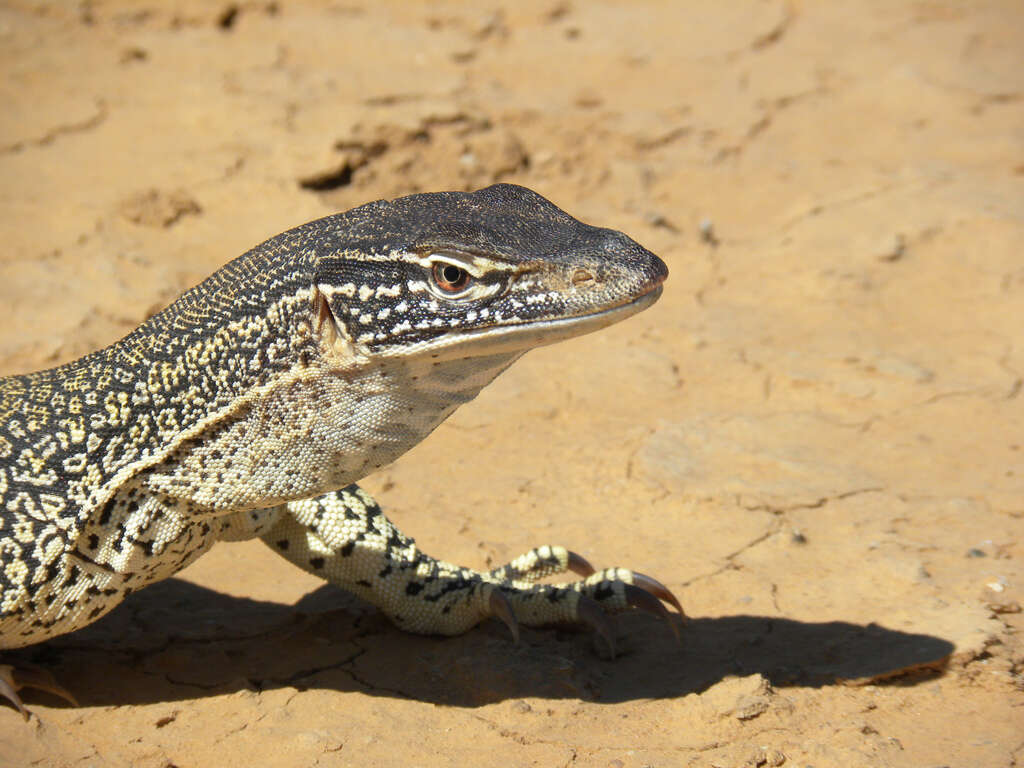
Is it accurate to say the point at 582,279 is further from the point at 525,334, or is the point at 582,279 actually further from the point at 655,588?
the point at 655,588

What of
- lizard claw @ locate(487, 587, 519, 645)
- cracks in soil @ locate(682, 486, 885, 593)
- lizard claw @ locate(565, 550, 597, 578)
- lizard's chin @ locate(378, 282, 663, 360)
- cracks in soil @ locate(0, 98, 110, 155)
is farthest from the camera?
cracks in soil @ locate(0, 98, 110, 155)

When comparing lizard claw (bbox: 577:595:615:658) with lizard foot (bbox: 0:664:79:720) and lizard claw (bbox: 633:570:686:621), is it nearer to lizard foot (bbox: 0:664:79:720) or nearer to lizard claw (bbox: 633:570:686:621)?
lizard claw (bbox: 633:570:686:621)

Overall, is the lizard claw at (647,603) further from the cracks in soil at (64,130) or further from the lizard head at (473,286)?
the cracks in soil at (64,130)

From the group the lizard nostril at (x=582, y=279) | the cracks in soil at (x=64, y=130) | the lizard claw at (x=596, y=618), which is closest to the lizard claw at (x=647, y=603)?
the lizard claw at (x=596, y=618)

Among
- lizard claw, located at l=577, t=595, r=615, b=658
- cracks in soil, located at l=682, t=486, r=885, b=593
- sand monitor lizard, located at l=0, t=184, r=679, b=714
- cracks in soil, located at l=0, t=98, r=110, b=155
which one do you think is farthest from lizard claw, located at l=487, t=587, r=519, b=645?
cracks in soil, located at l=0, t=98, r=110, b=155

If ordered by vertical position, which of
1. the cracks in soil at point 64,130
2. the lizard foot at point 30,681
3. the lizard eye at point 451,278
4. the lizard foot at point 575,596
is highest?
the lizard eye at point 451,278

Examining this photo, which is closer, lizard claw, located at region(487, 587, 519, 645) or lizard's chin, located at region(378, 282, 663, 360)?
lizard's chin, located at region(378, 282, 663, 360)
